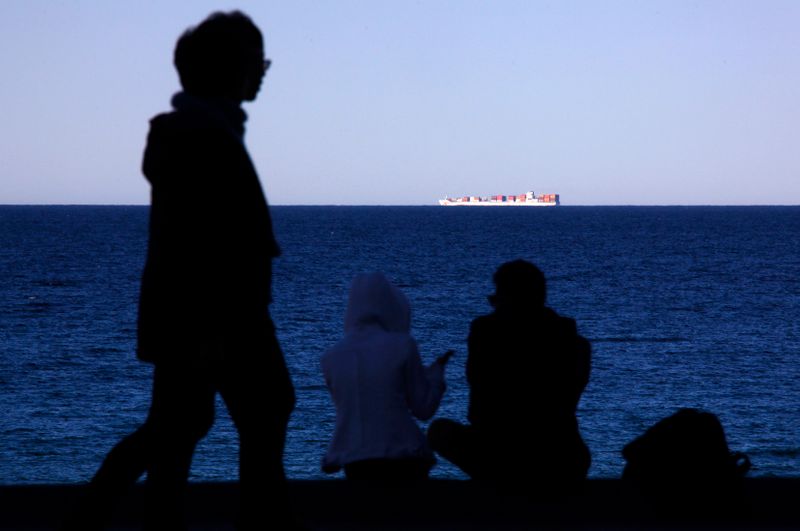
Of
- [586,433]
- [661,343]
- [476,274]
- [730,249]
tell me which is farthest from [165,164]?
[730,249]

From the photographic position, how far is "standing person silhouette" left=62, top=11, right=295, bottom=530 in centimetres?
300

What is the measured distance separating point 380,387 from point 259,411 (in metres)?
0.99

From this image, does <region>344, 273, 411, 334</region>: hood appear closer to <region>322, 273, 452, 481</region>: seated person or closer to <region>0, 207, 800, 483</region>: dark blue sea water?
<region>322, 273, 452, 481</region>: seated person

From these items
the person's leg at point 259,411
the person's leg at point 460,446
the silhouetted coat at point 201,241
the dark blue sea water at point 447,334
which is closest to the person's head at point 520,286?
the person's leg at point 460,446

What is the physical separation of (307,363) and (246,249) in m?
33.0

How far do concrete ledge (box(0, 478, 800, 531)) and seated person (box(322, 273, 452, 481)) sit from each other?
114mm

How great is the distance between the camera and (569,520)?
385cm

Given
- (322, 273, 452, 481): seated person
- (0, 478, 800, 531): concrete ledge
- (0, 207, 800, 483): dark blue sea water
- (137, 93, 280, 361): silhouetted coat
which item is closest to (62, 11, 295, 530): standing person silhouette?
(137, 93, 280, 361): silhouetted coat

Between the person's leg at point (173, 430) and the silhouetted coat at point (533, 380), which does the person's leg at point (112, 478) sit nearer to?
the person's leg at point (173, 430)

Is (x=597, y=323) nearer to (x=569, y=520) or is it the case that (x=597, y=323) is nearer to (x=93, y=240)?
(x=569, y=520)

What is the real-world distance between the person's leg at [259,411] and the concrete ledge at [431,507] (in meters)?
0.48

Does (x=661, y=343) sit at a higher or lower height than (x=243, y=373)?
lower

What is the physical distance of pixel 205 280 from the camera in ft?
9.83

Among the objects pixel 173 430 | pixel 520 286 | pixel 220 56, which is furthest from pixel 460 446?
pixel 220 56
